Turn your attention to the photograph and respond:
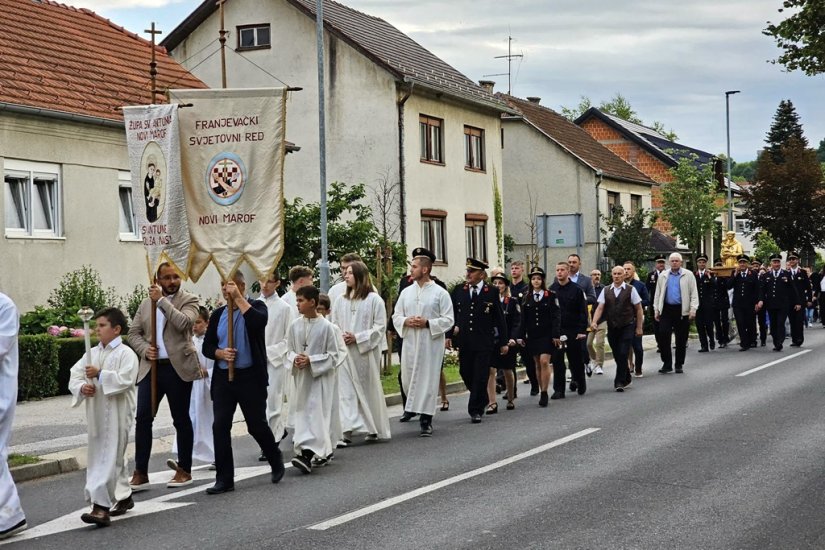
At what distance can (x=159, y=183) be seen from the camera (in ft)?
34.3

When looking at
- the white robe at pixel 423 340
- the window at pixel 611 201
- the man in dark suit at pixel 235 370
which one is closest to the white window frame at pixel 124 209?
the white robe at pixel 423 340

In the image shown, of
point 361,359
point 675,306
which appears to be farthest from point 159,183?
point 675,306

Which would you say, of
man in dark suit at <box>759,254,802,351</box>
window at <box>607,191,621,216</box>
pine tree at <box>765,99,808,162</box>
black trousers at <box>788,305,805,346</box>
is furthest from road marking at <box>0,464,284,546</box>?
pine tree at <box>765,99,808,162</box>

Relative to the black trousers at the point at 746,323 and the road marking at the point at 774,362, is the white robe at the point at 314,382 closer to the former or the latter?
the road marking at the point at 774,362

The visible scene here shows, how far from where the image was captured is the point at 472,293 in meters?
15.0

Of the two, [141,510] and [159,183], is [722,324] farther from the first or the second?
[141,510]

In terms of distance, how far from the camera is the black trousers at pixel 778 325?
25.3 metres

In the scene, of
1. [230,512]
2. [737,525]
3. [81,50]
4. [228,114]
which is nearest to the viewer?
[737,525]

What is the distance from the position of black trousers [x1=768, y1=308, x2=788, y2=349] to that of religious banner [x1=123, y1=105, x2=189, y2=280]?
17.5m

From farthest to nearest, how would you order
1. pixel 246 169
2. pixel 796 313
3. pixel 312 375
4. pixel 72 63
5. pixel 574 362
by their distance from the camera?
pixel 796 313 → pixel 72 63 → pixel 574 362 → pixel 312 375 → pixel 246 169

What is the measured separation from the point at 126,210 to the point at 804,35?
12904 mm

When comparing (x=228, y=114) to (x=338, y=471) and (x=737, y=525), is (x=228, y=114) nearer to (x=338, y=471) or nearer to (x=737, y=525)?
(x=338, y=471)

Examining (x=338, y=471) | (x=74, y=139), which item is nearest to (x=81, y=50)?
(x=74, y=139)

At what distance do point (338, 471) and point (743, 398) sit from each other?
23.6ft
